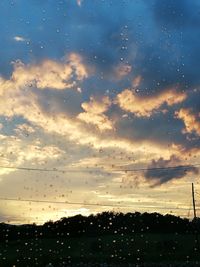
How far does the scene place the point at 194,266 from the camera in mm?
50219

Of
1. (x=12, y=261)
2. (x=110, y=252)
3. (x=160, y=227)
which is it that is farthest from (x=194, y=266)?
(x=160, y=227)

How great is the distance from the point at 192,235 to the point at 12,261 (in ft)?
135

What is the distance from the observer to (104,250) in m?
79.5

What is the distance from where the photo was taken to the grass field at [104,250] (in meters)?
62.6

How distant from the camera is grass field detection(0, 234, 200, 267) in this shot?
62.6 m

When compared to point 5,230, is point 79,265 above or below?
below

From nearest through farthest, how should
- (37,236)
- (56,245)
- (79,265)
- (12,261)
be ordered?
(79,265), (12,261), (56,245), (37,236)

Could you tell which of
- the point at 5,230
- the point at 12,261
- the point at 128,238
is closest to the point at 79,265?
the point at 12,261

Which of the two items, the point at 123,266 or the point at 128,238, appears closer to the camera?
the point at 123,266

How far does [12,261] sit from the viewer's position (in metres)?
61.2

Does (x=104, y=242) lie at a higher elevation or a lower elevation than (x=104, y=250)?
higher

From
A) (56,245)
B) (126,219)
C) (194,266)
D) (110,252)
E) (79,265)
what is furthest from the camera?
(126,219)

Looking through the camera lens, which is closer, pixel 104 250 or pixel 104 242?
pixel 104 250

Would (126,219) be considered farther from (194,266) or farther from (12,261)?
(194,266)
